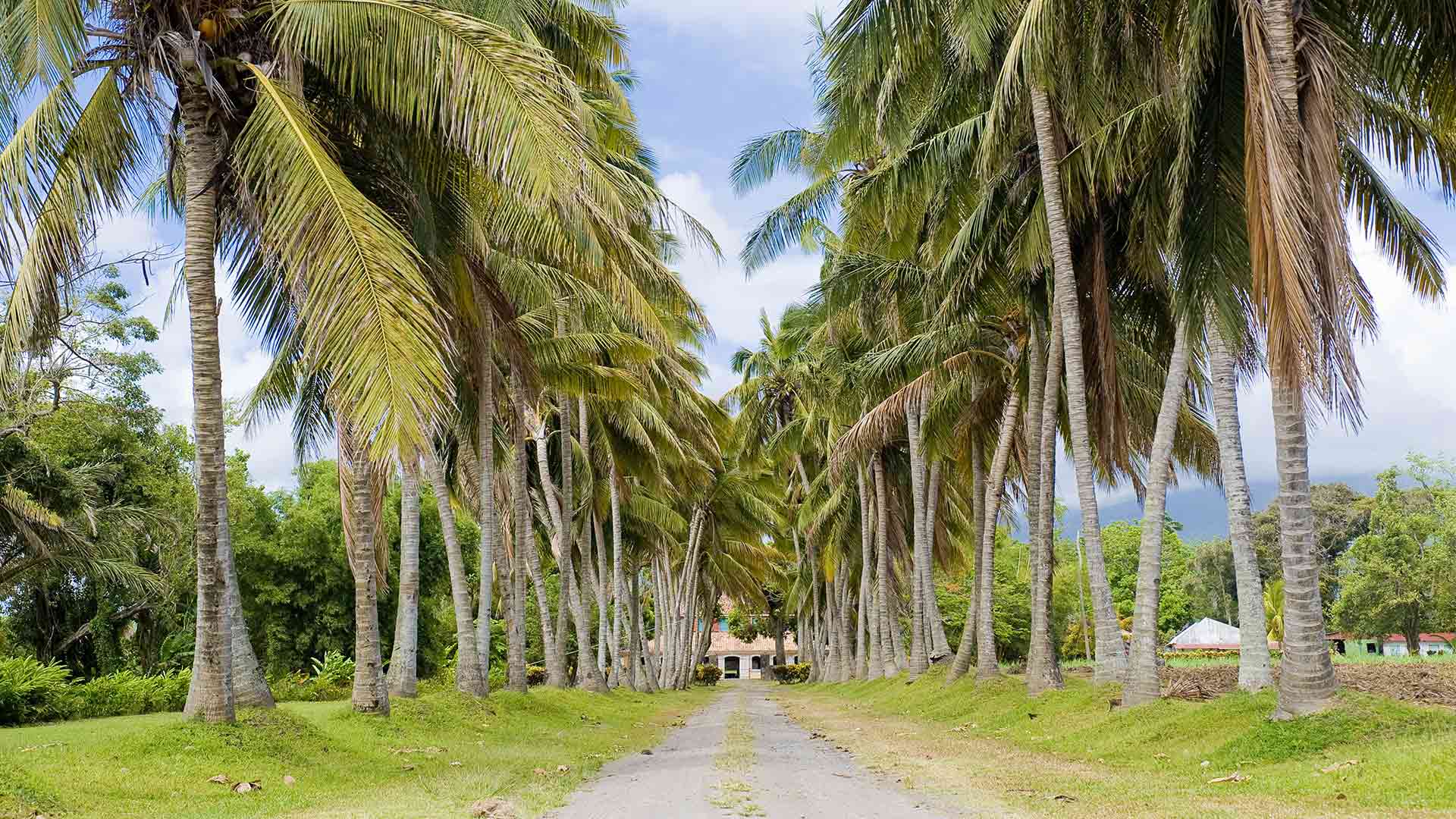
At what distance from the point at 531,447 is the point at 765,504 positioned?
42.8 ft

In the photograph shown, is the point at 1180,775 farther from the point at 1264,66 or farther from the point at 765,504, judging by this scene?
the point at 765,504

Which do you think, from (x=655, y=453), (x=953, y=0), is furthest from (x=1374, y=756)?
(x=655, y=453)

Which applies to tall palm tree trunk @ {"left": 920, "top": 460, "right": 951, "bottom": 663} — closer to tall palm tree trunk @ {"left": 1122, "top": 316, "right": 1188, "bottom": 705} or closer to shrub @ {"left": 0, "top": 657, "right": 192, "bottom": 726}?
tall palm tree trunk @ {"left": 1122, "top": 316, "right": 1188, "bottom": 705}

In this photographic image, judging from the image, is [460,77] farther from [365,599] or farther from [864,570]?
[864,570]

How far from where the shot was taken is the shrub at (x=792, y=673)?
62.4 metres

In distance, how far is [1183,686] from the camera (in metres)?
14.1

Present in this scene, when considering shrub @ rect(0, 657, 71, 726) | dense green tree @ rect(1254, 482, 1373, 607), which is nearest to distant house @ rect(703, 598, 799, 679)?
dense green tree @ rect(1254, 482, 1373, 607)

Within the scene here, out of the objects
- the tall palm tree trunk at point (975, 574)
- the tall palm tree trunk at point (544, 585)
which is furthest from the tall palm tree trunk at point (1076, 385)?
the tall palm tree trunk at point (544, 585)

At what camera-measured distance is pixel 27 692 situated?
14.4 metres

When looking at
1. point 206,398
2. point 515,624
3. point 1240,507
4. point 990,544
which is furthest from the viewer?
point 990,544

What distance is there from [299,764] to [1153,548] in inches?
390

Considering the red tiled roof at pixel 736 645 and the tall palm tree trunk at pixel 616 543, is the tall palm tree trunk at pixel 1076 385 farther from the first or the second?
the red tiled roof at pixel 736 645

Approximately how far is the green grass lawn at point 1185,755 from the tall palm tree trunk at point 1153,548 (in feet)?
1.30

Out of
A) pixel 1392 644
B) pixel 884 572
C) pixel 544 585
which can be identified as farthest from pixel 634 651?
pixel 1392 644
